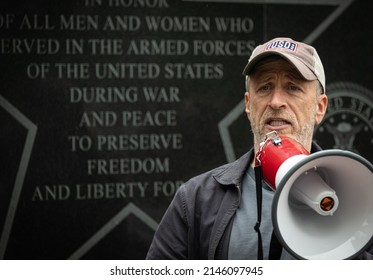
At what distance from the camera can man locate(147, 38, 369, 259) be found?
87.2 inches

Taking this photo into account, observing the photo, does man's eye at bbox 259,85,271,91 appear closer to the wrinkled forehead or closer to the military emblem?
the wrinkled forehead

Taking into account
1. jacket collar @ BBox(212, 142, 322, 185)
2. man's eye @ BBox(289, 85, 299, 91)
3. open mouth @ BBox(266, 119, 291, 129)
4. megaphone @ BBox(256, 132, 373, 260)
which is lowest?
megaphone @ BBox(256, 132, 373, 260)

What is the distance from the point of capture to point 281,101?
2.26 m

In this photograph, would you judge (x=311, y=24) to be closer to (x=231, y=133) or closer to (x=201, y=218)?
(x=231, y=133)

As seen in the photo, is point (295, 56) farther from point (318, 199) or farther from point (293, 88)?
point (318, 199)

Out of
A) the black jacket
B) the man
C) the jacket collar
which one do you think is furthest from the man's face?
Answer: the black jacket

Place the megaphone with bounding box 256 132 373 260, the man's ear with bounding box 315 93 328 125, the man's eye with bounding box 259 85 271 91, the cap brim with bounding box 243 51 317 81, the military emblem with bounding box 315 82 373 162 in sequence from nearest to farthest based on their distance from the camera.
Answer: the megaphone with bounding box 256 132 373 260 < the cap brim with bounding box 243 51 317 81 < the man's eye with bounding box 259 85 271 91 < the man's ear with bounding box 315 93 328 125 < the military emblem with bounding box 315 82 373 162

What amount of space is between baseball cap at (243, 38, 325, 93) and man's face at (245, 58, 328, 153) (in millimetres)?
35

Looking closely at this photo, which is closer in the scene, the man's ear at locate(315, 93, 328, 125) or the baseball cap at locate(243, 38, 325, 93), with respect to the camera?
the baseball cap at locate(243, 38, 325, 93)

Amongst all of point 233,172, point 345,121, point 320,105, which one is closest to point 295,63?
point 320,105

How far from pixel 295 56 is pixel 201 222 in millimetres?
695

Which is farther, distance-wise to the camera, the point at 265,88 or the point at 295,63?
the point at 265,88

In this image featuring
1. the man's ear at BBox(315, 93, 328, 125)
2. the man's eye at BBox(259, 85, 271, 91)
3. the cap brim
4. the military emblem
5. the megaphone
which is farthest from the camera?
the military emblem
